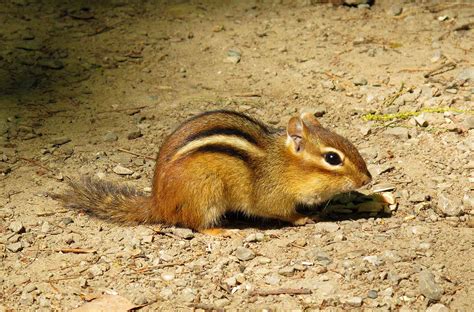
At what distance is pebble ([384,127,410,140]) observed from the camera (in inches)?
205

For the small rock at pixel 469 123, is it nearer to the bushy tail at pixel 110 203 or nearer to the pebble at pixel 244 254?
the pebble at pixel 244 254

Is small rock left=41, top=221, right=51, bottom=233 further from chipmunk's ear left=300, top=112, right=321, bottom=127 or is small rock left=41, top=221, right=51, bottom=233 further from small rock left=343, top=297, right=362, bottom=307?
small rock left=343, top=297, right=362, bottom=307

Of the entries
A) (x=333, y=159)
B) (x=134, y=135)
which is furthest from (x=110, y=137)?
(x=333, y=159)

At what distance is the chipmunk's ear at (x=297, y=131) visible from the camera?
447cm

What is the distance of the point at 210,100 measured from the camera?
5.89 meters

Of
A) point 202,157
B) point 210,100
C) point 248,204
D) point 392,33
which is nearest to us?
point 202,157

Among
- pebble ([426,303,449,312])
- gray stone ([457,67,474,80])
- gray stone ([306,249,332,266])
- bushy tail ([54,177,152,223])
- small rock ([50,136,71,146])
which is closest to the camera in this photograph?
pebble ([426,303,449,312])

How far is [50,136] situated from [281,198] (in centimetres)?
202

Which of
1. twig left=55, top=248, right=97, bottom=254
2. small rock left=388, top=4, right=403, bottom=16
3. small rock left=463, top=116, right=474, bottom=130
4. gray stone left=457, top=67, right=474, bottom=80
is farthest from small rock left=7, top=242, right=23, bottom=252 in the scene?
small rock left=388, top=4, right=403, bottom=16

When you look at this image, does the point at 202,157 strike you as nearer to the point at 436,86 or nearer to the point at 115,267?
the point at 115,267

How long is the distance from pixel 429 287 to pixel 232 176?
1392 millimetres

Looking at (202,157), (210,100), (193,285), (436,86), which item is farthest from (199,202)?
(436,86)

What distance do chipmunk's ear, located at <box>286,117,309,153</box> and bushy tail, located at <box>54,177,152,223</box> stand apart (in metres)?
1.01

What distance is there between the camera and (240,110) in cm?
575
